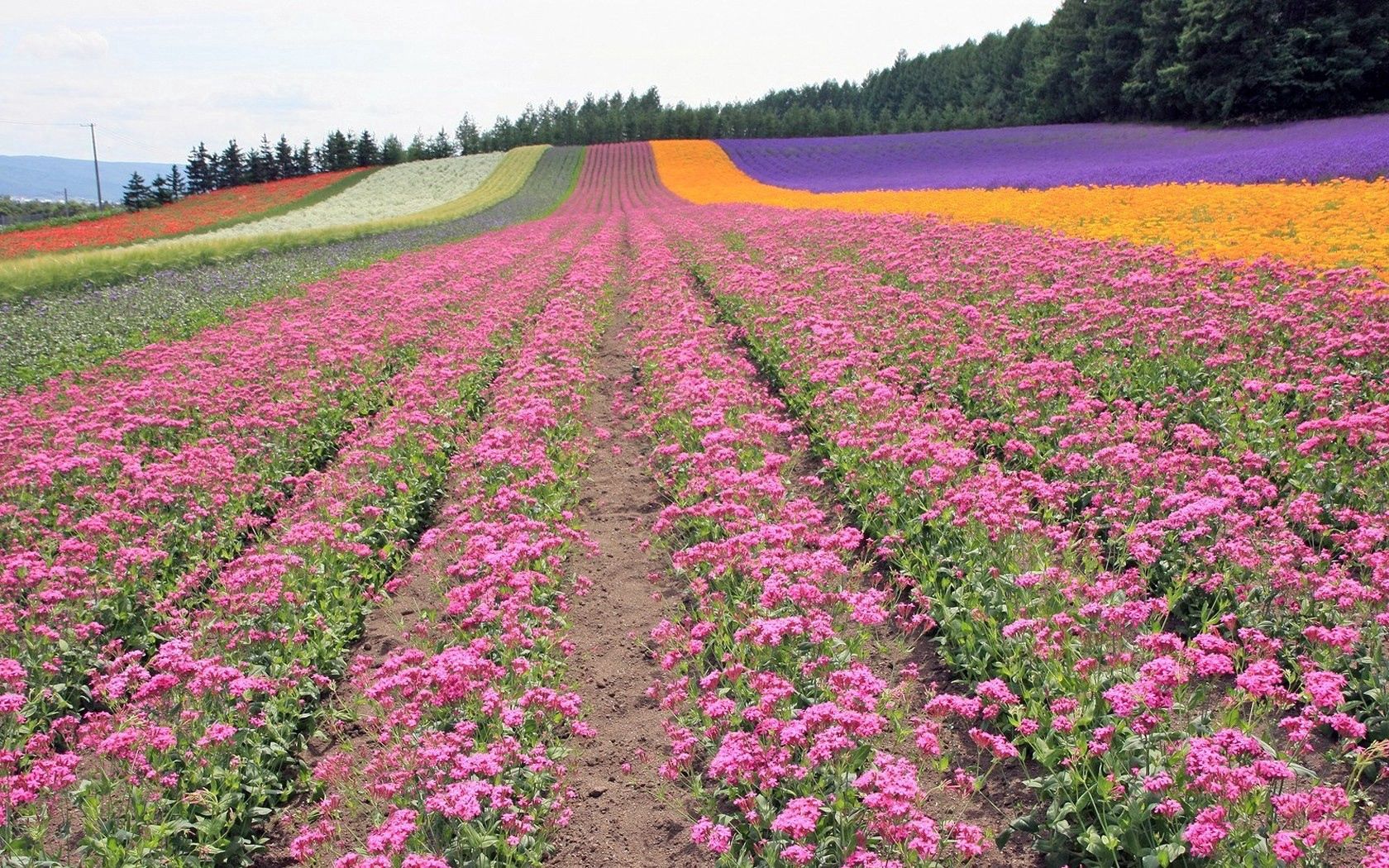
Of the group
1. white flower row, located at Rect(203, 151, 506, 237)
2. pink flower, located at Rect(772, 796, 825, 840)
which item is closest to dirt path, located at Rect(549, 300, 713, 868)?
pink flower, located at Rect(772, 796, 825, 840)

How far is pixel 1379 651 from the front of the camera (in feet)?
18.8

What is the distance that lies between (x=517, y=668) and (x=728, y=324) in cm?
1277

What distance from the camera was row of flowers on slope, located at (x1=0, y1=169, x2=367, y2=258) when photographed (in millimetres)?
46781

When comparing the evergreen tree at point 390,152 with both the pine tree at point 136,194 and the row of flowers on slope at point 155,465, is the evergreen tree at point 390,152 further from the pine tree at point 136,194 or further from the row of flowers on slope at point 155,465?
the row of flowers on slope at point 155,465

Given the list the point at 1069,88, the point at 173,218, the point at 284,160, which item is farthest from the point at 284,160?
the point at 1069,88

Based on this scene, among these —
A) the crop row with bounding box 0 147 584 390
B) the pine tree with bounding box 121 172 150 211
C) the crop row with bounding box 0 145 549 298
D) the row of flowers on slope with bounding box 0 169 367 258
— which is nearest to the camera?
the crop row with bounding box 0 147 584 390

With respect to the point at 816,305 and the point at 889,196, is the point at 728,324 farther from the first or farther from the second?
the point at 889,196

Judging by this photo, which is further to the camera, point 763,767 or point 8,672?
point 8,672

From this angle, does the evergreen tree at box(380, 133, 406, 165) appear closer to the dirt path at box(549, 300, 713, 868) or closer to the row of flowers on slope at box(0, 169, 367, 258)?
the row of flowers on slope at box(0, 169, 367, 258)

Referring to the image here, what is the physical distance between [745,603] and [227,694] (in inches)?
150

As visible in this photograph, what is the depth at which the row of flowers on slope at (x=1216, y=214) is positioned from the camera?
15328 millimetres

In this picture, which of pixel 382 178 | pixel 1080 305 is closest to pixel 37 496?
pixel 1080 305

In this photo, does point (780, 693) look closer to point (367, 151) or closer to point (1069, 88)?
point (1069, 88)

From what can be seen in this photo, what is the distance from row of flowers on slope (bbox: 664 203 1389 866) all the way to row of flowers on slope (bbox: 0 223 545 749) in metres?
6.52
